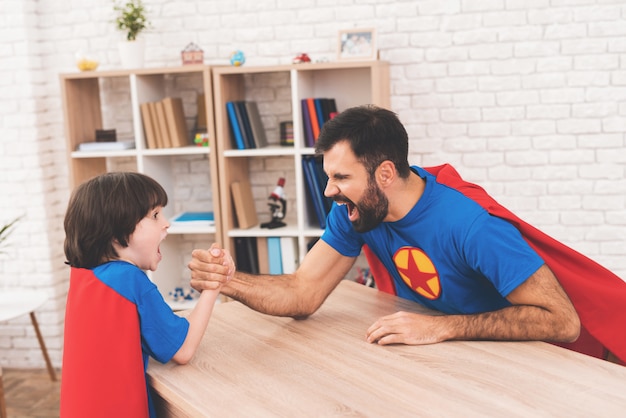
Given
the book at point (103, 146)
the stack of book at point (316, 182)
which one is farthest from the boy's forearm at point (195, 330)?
the book at point (103, 146)

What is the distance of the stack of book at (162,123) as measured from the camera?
156 inches

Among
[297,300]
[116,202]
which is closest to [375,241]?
[297,300]

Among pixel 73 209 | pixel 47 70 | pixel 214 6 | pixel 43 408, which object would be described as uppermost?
pixel 214 6

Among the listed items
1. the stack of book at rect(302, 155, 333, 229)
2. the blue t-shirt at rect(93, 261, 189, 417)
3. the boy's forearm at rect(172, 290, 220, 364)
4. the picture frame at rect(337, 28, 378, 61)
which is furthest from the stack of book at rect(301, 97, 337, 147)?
the blue t-shirt at rect(93, 261, 189, 417)

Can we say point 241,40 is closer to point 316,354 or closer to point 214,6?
point 214,6

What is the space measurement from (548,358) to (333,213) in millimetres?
869

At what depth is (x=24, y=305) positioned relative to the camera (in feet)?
12.2

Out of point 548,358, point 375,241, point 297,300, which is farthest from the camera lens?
point 375,241

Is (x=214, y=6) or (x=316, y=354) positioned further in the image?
(x=214, y=6)

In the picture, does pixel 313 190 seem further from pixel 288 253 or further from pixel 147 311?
pixel 147 311

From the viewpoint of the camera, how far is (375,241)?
7.74 ft

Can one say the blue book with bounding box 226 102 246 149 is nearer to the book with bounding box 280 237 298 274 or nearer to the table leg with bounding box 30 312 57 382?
the book with bounding box 280 237 298 274

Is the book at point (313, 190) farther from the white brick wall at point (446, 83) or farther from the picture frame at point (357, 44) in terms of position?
the picture frame at point (357, 44)

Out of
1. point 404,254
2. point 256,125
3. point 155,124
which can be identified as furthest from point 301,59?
point 404,254
